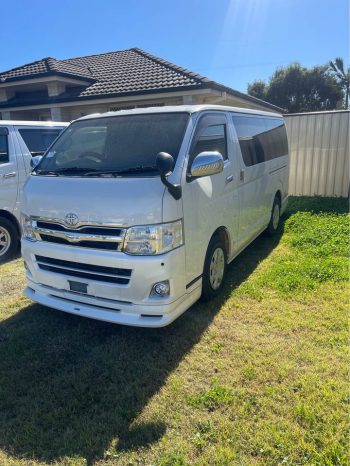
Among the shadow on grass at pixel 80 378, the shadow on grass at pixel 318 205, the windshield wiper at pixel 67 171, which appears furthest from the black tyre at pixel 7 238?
the shadow on grass at pixel 318 205

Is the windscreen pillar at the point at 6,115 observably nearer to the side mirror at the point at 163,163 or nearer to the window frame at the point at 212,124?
the window frame at the point at 212,124

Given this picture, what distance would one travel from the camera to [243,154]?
191 inches

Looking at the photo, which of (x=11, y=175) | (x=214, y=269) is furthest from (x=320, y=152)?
(x=11, y=175)

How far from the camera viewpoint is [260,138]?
18.9 ft

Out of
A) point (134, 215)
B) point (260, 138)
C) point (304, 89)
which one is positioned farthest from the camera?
point (304, 89)

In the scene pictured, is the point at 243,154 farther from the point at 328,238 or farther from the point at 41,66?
the point at 41,66

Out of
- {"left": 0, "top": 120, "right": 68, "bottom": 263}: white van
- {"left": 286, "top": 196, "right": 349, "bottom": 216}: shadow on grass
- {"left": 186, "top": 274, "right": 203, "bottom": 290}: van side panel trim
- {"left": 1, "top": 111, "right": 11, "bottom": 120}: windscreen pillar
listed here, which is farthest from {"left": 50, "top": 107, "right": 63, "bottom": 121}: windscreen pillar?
{"left": 186, "top": 274, "right": 203, "bottom": 290}: van side panel trim

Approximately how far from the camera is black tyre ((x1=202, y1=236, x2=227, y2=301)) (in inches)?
155

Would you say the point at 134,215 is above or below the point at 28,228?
above

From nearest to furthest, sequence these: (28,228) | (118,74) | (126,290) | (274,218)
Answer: (126,290) → (28,228) → (274,218) → (118,74)

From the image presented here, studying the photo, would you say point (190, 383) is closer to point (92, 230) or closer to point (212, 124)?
point (92, 230)

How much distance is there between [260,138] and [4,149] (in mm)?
4070

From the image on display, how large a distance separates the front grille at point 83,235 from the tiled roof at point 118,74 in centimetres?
975

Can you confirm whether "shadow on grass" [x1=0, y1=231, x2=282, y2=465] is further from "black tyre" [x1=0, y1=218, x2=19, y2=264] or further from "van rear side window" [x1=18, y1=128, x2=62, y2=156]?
"van rear side window" [x1=18, y1=128, x2=62, y2=156]
